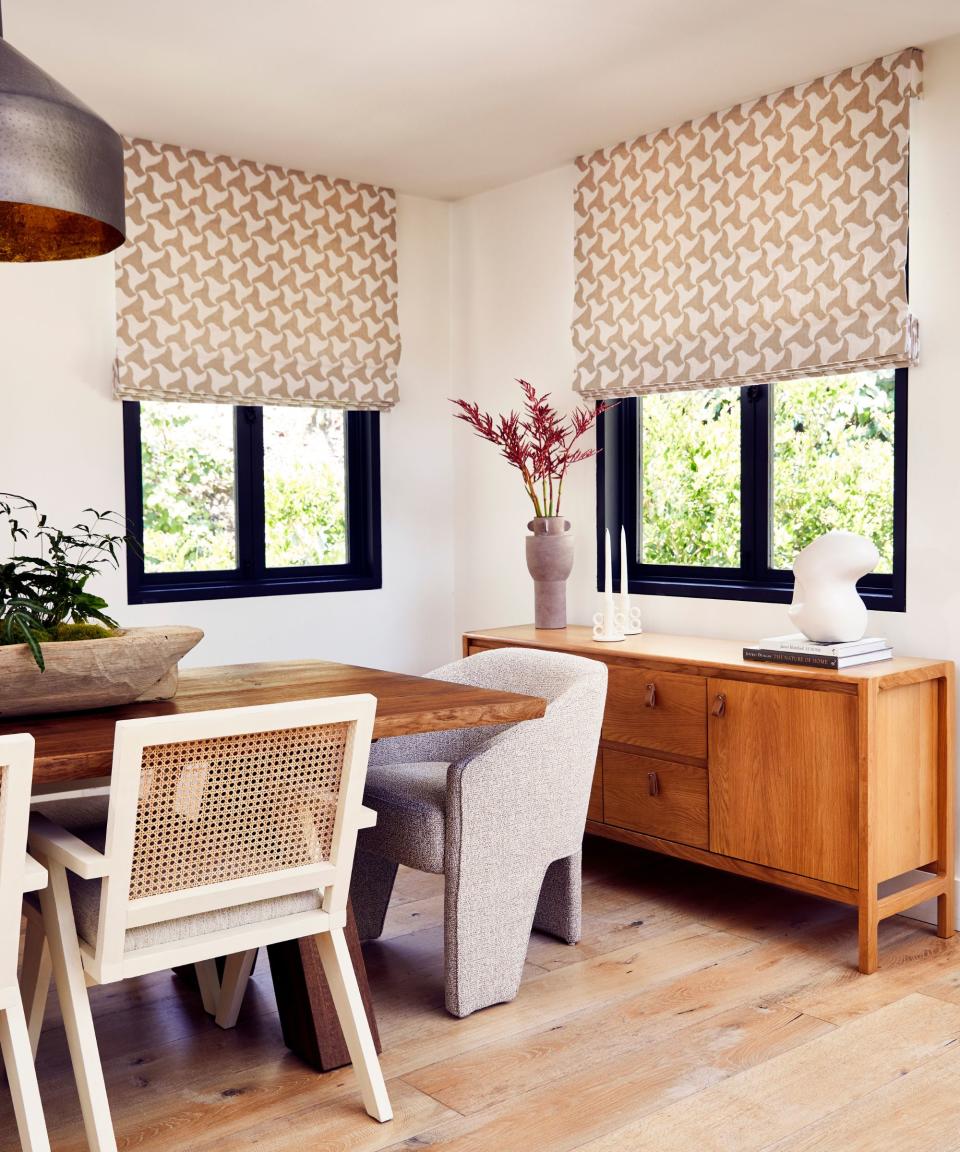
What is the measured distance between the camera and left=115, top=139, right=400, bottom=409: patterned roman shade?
13.1ft

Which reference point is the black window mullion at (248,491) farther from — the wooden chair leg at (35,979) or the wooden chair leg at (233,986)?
the wooden chair leg at (35,979)

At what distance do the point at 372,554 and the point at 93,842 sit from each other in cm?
242

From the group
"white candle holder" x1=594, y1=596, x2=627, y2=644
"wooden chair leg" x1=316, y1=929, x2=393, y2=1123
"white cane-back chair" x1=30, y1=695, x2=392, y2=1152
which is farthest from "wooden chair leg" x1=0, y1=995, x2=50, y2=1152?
"white candle holder" x1=594, y1=596, x2=627, y2=644

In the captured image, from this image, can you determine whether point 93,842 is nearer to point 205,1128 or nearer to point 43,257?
point 205,1128

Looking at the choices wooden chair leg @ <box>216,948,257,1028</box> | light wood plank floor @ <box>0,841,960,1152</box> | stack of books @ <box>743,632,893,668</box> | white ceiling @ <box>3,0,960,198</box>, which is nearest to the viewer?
light wood plank floor @ <box>0,841,960,1152</box>

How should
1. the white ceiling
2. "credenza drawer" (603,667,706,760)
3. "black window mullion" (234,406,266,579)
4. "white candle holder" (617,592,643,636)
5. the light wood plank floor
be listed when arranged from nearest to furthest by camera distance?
1. the light wood plank floor
2. the white ceiling
3. "credenza drawer" (603,667,706,760)
4. "white candle holder" (617,592,643,636)
5. "black window mullion" (234,406,266,579)

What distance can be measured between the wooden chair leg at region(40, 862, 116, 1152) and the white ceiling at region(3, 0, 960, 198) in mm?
2121

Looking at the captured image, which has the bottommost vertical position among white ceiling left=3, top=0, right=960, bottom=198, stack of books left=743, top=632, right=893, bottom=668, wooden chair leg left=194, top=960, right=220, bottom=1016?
wooden chair leg left=194, top=960, right=220, bottom=1016

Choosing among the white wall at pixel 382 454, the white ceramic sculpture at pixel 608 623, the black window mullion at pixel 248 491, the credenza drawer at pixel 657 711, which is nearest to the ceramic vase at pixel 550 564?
the white ceramic sculpture at pixel 608 623

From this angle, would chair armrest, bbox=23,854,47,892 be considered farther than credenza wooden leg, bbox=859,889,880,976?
No

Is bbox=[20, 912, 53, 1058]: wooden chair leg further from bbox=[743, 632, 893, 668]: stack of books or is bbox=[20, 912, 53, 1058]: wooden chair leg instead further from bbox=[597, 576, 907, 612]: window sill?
bbox=[597, 576, 907, 612]: window sill

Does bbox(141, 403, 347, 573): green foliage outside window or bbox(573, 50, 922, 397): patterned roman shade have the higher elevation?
bbox(573, 50, 922, 397): patterned roman shade

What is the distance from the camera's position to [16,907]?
1.87 m

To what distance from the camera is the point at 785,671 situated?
3170mm
